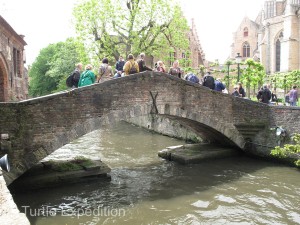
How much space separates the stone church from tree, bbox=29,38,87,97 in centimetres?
2192

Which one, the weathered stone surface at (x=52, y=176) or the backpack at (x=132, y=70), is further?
the backpack at (x=132, y=70)

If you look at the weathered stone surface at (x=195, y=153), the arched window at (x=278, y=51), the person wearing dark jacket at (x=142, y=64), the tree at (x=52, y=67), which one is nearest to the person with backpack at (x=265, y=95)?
the weathered stone surface at (x=195, y=153)

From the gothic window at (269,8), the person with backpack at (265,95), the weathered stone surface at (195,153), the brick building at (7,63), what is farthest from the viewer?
the gothic window at (269,8)

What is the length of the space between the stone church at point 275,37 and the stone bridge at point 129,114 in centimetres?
2090

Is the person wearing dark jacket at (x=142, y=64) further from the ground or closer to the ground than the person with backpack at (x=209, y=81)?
further from the ground

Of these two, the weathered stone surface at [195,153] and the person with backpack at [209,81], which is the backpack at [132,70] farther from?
the weathered stone surface at [195,153]

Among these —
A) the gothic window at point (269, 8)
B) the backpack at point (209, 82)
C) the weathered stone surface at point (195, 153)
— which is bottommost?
the weathered stone surface at point (195, 153)

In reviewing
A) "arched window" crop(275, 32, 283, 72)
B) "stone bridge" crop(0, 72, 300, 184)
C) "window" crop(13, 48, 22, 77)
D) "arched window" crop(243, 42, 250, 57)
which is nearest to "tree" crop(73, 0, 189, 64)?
"window" crop(13, 48, 22, 77)

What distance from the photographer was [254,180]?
9.99 m

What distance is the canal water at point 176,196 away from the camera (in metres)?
7.28

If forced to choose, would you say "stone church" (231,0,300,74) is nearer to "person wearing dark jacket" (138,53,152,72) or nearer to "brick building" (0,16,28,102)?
"person wearing dark jacket" (138,53,152,72)

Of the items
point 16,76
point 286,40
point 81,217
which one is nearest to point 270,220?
point 81,217

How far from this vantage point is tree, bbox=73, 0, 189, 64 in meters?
21.3

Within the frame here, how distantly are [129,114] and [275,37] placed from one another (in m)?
31.4
